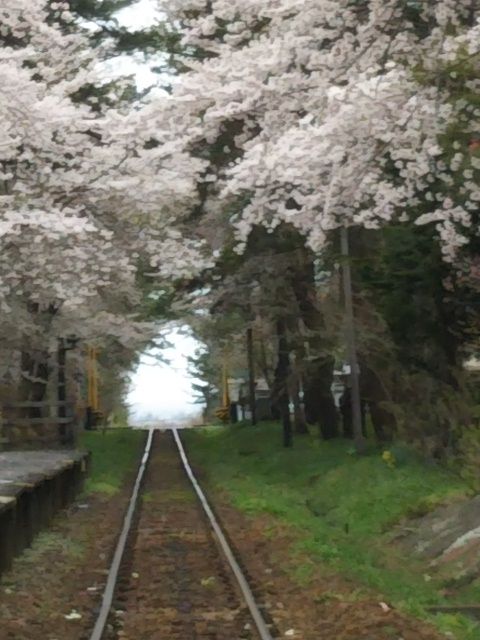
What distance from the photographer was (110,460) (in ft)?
108

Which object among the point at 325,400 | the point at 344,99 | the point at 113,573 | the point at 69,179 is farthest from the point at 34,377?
the point at 344,99

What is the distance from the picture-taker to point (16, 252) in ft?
62.3

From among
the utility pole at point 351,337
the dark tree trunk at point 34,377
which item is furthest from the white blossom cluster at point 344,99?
the dark tree trunk at point 34,377

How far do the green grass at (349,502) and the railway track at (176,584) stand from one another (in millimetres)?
888

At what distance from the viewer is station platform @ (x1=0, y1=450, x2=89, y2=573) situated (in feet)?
38.9

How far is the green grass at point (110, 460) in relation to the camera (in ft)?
78.9

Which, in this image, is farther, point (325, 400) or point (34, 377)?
point (325, 400)

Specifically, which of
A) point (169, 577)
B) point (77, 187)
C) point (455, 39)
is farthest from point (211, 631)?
point (77, 187)

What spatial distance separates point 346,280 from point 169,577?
11190 millimetres

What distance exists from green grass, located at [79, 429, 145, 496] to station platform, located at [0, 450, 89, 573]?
6.55 ft

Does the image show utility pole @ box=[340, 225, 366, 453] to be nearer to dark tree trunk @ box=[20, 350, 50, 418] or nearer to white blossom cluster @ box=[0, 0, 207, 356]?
white blossom cluster @ box=[0, 0, 207, 356]

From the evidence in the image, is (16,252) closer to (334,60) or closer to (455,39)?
(334,60)

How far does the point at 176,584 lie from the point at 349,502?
6.43 m

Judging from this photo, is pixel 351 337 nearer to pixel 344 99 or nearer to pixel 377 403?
pixel 377 403
